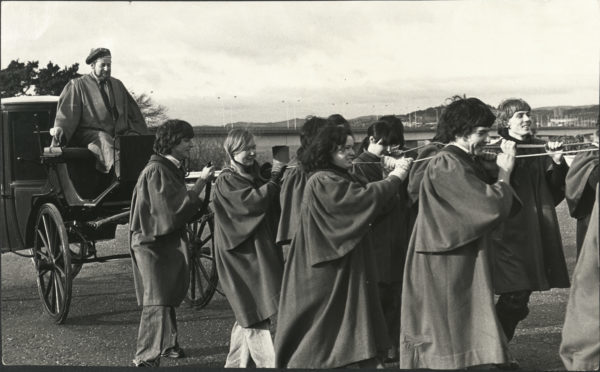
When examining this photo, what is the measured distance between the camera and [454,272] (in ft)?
12.6

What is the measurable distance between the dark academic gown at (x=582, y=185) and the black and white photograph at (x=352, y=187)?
1 centimetres

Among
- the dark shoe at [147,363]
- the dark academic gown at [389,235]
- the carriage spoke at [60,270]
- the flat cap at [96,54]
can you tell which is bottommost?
the dark shoe at [147,363]

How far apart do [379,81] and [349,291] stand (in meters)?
Answer: 1.24

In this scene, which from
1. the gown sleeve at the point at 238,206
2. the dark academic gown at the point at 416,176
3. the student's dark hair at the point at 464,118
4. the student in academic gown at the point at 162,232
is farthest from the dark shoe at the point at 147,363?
the student's dark hair at the point at 464,118

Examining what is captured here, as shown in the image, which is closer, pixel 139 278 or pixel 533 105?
pixel 533 105

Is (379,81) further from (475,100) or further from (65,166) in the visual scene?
(65,166)

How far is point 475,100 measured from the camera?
403 centimetres

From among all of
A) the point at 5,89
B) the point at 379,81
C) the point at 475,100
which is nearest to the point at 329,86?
the point at 379,81

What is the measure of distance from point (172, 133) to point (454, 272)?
1925 millimetres

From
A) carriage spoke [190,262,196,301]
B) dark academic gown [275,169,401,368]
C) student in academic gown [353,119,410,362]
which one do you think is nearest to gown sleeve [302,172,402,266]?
dark academic gown [275,169,401,368]

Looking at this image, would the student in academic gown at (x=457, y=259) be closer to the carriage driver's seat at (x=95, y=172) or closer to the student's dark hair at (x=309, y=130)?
the student's dark hair at (x=309, y=130)

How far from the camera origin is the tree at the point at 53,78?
18.5 feet

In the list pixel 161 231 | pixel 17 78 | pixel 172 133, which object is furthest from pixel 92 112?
pixel 161 231

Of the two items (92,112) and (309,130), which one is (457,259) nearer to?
(309,130)
